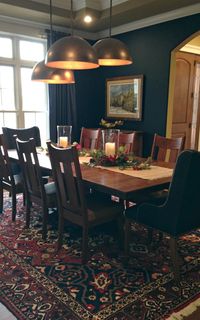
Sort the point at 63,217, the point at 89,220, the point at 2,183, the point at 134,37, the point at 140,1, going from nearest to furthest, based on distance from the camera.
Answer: the point at 89,220 < the point at 63,217 < the point at 2,183 < the point at 140,1 < the point at 134,37

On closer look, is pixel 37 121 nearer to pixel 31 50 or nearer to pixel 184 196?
pixel 31 50

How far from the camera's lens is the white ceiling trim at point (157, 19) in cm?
411

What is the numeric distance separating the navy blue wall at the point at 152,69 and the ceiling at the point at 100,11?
152 mm

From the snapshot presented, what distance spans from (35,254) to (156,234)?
1.28 meters

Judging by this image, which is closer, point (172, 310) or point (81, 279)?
point (172, 310)

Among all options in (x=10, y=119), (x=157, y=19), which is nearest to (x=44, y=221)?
(x=10, y=119)

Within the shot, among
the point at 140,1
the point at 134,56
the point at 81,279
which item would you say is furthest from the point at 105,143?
the point at 134,56

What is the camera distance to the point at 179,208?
79.4 inches

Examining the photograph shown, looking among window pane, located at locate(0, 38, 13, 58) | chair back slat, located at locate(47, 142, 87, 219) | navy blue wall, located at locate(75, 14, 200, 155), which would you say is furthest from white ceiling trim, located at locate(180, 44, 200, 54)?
chair back slat, located at locate(47, 142, 87, 219)

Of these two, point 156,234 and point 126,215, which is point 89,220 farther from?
point 156,234

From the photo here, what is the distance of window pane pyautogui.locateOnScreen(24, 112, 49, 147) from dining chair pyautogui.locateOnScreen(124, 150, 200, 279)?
367cm

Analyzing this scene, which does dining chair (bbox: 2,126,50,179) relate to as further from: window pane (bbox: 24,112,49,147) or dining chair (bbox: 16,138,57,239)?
window pane (bbox: 24,112,49,147)

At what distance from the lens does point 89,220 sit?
2338mm

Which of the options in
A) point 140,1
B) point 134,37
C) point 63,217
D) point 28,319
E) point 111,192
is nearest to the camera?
point 28,319
